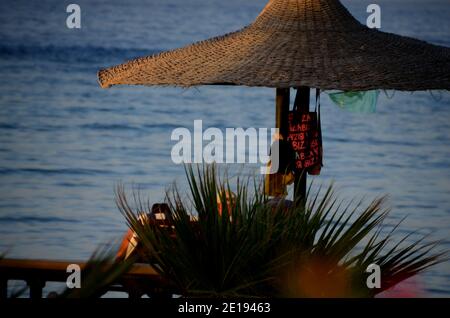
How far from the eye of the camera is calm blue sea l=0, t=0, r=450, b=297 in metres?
12.9

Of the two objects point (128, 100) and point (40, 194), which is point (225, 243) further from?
point (128, 100)

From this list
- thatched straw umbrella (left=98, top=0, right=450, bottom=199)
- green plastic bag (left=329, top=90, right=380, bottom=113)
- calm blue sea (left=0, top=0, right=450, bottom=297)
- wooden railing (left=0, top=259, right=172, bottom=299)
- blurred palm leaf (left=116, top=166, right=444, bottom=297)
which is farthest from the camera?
calm blue sea (left=0, top=0, right=450, bottom=297)

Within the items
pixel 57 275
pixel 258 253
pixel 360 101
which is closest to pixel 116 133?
pixel 360 101

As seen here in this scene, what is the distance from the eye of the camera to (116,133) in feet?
67.7

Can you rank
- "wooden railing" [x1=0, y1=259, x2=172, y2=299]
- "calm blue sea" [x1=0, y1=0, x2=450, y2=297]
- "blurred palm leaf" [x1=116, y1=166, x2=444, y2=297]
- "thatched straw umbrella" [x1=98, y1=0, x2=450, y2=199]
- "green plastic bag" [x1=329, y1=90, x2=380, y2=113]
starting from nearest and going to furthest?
"blurred palm leaf" [x1=116, y1=166, x2=444, y2=297]
"wooden railing" [x1=0, y1=259, x2=172, y2=299]
"thatched straw umbrella" [x1=98, y1=0, x2=450, y2=199]
"green plastic bag" [x1=329, y1=90, x2=380, y2=113]
"calm blue sea" [x1=0, y1=0, x2=450, y2=297]

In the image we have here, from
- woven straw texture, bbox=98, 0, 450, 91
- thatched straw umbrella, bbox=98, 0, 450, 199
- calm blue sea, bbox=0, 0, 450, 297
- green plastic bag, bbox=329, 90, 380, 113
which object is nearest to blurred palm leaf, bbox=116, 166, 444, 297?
thatched straw umbrella, bbox=98, 0, 450, 199

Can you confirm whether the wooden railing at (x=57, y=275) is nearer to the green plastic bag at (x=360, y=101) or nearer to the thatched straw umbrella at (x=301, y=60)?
the thatched straw umbrella at (x=301, y=60)

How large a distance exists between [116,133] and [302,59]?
14.8m

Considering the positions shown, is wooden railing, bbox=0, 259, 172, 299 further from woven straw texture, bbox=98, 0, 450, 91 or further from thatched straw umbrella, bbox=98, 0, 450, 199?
woven straw texture, bbox=98, 0, 450, 91

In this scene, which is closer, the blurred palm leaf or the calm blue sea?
the blurred palm leaf

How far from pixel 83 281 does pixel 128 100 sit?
20517mm

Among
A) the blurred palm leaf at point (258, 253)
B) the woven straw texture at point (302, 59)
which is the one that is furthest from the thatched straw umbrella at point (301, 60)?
the blurred palm leaf at point (258, 253)
